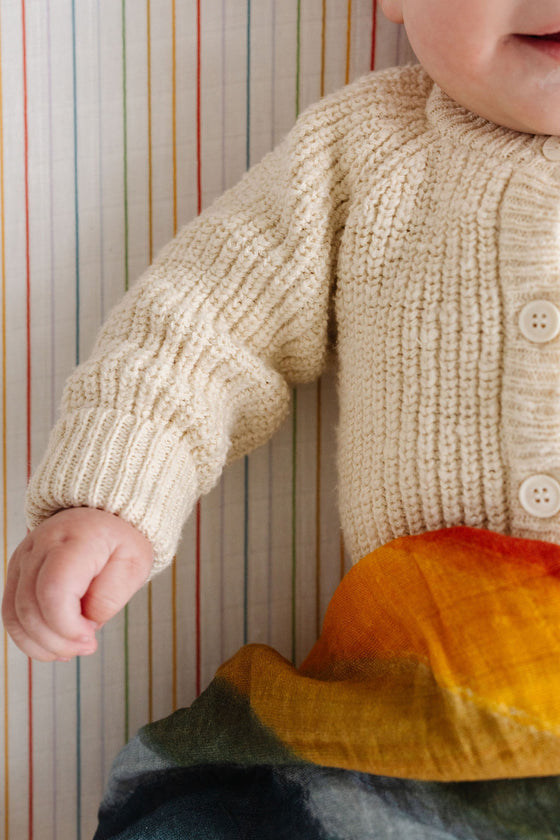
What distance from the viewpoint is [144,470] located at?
60 centimetres

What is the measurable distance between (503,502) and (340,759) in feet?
0.73

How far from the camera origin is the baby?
558 millimetres

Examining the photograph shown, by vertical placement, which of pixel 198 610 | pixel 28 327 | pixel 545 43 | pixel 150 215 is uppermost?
pixel 545 43

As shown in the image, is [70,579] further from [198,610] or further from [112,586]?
[198,610]

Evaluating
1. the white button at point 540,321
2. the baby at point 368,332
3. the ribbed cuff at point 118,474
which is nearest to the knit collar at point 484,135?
the baby at point 368,332

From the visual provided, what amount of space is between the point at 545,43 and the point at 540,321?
0.20 meters

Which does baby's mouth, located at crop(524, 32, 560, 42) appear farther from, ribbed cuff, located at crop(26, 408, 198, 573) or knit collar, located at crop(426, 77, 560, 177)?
ribbed cuff, located at crop(26, 408, 198, 573)

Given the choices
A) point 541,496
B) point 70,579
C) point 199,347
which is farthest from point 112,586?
point 541,496

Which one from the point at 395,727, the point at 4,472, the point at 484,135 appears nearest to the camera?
the point at 395,727

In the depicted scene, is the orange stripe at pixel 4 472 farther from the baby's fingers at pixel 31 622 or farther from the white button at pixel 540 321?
the white button at pixel 540 321

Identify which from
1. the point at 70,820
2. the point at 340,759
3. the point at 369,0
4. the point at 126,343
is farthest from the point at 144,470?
the point at 369,0

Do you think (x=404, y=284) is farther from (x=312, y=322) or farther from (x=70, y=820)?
(x=70, y=820)

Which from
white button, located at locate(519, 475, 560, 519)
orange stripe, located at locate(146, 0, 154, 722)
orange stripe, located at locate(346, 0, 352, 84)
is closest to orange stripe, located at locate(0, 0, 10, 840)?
orange stripe, located at locate(146, 0, 154, 722)

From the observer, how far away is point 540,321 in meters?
0.56
